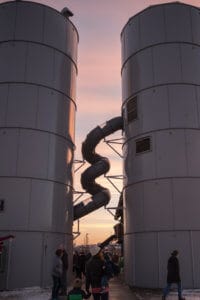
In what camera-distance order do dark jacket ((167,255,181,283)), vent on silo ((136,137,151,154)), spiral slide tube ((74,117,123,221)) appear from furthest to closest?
spiral slide tube ((74,117,123,221)) < vent on silo ((136,137,151,154)) < dark jacket ((167,255,181,283))

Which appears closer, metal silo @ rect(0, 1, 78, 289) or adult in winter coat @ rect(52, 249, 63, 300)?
adult in winter coat @ rect(52, 249, 63, 300)

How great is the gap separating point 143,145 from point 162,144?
0.96 m

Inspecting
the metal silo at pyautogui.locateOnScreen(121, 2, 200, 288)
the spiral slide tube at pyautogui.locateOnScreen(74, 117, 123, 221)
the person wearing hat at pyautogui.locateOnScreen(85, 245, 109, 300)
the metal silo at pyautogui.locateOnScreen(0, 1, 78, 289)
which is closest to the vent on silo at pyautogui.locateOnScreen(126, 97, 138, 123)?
the metal silo at pyautogui.locateOnScreen(121, 2, 200, 288)

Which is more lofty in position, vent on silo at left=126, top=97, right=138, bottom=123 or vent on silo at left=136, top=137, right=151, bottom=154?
vent on silo at left=126, top=97, right=138, bottom=123

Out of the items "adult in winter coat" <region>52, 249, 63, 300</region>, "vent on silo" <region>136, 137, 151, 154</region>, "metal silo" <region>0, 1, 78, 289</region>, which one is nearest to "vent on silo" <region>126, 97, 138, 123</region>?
"vent on silo" <region>136, 137, 151, 154</region>

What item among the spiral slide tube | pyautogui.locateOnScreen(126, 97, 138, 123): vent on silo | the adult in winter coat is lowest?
the adult in winter coat

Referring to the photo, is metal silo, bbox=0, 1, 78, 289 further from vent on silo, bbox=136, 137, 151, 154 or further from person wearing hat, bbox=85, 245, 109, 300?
person wearing hat, bbox=85, 245, 109, 300

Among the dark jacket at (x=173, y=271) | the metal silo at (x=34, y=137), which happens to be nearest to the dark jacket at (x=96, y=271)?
the dark jacket at (x=173, y=271)

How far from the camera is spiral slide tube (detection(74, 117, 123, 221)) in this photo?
62.5ft

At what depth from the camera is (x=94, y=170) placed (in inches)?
776

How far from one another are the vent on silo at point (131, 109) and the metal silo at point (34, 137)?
8.70 feet

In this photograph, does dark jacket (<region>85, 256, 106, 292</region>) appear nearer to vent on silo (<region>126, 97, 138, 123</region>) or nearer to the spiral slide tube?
vent on silo (<region>126, 97, 138, 123</region>)

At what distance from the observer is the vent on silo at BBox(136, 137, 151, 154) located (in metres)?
15.4

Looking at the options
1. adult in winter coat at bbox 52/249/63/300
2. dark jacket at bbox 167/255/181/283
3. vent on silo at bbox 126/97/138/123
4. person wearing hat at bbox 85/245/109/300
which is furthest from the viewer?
vent on silo at bbox 126/97/138/123
